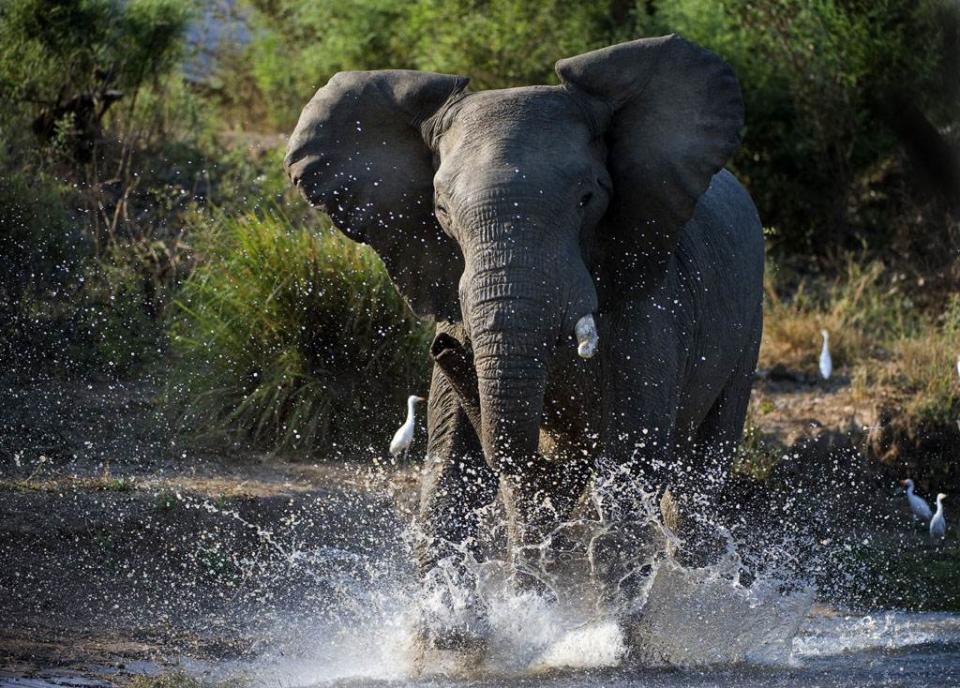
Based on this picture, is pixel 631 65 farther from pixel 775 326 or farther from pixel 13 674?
pixel 775 326

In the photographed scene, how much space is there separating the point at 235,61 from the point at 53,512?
10.9 metres

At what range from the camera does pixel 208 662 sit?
666 cm

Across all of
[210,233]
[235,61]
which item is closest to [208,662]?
[210,233]

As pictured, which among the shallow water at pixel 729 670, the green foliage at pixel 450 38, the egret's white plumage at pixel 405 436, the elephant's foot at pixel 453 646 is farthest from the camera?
the green foliage at pixel 450 38

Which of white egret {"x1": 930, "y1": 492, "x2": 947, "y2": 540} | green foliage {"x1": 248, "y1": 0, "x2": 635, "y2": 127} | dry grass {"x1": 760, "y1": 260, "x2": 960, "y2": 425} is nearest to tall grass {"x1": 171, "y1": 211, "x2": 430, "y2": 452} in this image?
white egret {"x1": 930, "y1": 492, "x2": 947, "y2": 540}

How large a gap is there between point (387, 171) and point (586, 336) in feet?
3.71

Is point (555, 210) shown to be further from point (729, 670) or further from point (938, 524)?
point (938, 524)

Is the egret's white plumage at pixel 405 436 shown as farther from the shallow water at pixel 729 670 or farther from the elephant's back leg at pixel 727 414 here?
the shallow water at pixel 729 670

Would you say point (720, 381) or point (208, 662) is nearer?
point (208, 662)

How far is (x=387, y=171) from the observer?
19.9 feet

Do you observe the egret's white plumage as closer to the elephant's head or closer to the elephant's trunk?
the elephant's head

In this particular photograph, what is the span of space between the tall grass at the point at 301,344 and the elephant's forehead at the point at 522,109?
406 centimetres

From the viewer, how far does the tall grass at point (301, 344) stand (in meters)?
9.63

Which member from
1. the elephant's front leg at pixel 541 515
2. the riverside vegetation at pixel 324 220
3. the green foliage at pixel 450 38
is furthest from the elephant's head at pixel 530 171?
the green foliage at pixel 450 38
